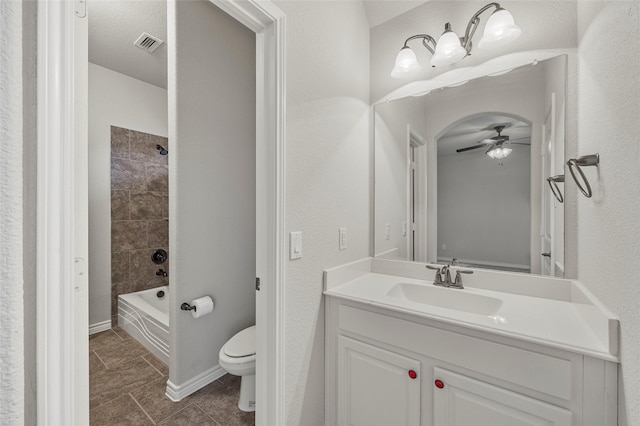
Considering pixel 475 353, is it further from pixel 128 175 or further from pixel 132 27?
pixel 128 175

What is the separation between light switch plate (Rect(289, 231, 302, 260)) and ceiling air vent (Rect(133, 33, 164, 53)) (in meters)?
2.34

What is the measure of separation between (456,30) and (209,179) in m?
1.83

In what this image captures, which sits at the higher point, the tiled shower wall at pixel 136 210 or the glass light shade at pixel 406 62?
the glass light shade at pixel 406 62

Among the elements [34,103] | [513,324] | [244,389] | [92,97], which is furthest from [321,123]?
[92,97]

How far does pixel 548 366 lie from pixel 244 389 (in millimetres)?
1616

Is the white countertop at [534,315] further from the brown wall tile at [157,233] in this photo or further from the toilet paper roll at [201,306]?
the brown wall tile at [157,233]

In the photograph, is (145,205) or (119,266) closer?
(119,266)

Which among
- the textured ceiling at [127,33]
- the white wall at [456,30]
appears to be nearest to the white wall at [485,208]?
the white wall at [456,30]

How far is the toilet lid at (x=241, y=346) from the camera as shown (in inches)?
67.4

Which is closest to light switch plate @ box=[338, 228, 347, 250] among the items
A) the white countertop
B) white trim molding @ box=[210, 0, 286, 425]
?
the white countertop

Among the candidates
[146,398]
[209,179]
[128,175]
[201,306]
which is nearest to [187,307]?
[201,306]

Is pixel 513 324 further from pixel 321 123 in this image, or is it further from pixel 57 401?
pixel 57 401

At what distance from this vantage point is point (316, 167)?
1415mm

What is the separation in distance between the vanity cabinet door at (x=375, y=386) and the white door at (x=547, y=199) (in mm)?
839
